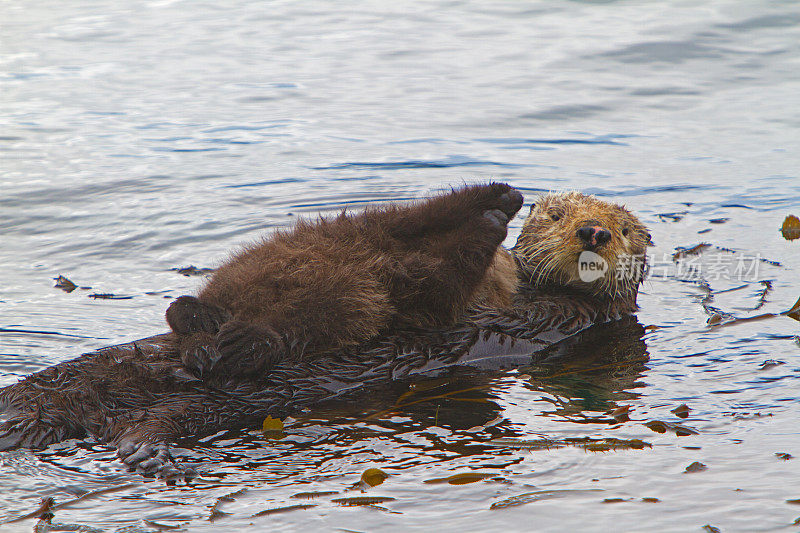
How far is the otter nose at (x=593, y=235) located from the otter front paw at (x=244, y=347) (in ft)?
5.83

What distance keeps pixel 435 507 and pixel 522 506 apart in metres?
0.29

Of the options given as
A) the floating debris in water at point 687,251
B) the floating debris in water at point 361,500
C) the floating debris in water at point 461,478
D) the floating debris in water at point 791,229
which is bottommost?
the floating debris in water at point 361,500

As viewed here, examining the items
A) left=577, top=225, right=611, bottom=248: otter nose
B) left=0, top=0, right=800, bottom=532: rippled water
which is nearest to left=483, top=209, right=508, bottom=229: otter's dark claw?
left=577, top=225, right=611, bottom=248: otter nose

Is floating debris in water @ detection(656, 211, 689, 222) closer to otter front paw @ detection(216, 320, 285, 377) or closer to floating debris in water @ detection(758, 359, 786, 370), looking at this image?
floating debris in water @ detection(758, 359, 786, 370)

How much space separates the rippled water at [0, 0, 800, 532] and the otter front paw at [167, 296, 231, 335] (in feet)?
1.60

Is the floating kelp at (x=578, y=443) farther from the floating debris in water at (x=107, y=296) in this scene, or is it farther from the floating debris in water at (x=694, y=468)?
the floating debris in water at (x=107, y=296)

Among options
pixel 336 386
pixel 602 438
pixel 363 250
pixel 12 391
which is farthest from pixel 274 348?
pixel 602 438

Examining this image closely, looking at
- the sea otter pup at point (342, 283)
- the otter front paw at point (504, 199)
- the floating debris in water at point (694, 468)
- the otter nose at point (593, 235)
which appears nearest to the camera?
the floating debris in water at point (694, 468)

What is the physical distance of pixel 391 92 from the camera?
10289mm

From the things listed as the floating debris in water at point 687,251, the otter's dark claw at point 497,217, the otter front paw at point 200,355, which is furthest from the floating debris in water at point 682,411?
the floating debris in water at point 687,251

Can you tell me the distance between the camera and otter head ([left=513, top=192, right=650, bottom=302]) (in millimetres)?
4473

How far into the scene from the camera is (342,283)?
3.74 meters

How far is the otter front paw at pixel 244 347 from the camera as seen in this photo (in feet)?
11.1

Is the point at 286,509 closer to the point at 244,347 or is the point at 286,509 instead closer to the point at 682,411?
the point at 244,347
